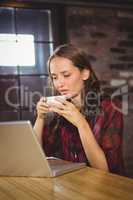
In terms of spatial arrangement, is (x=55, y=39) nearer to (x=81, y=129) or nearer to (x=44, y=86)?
(x=44, y=86)

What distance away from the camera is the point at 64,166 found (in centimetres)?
136

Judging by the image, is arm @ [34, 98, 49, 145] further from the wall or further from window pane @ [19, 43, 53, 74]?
the wall

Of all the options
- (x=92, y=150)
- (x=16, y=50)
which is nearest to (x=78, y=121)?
(x=92, y=150)

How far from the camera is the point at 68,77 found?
259 centimetres

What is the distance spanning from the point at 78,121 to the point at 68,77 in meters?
0.78

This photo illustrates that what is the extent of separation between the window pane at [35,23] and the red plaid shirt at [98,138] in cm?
98

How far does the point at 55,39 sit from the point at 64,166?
6.32 feet

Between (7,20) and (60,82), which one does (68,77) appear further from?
(7,20)

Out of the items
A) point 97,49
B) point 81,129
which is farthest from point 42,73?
point 81,129

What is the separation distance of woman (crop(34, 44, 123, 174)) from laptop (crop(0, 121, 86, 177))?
569 mm

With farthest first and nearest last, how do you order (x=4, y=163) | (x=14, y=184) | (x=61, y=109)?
1. (x=61, y=109)
2. (x=4, y=163)
3. (x=14, y=184)

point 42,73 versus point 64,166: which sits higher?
point 42,73

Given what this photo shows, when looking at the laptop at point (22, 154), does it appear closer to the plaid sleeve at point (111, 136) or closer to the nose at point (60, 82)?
the plaid sleeve at point (111, 136)

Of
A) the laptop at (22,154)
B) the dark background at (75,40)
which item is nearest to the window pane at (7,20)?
the dark background at (75,40)
